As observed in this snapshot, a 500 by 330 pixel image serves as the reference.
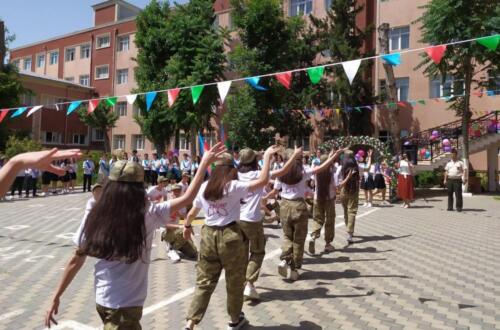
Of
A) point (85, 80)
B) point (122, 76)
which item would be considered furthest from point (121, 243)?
point (85, 80)

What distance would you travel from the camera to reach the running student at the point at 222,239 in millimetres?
4059

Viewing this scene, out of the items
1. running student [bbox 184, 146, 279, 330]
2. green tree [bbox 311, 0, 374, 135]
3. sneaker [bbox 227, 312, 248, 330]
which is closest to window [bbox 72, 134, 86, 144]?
green tree [bbox 311, 0, 374, 135]

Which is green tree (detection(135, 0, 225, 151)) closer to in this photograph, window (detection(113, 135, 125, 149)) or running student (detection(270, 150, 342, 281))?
window (detection(113, 135, 125, 149))

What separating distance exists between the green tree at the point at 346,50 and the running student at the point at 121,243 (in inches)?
942

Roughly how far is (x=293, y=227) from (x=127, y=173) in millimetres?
3978

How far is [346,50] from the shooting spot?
83.3ft

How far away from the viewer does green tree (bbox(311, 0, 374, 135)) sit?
2569 centimetres

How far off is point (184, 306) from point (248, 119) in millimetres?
21102

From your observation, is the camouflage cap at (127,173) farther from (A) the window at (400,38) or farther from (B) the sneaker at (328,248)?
(A) the window at (400,38)

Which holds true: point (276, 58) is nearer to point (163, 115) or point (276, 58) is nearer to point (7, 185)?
point (163, 115)

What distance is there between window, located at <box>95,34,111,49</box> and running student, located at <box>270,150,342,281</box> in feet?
138

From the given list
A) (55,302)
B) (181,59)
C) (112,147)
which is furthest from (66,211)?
(112,147)

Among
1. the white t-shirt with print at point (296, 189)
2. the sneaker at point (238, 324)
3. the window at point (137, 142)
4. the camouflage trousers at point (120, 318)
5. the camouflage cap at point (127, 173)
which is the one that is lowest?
the sneaker at point (238, 324)

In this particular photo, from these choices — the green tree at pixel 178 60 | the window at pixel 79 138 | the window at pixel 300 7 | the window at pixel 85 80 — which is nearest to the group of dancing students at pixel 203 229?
the green tree at pixel 178 60
